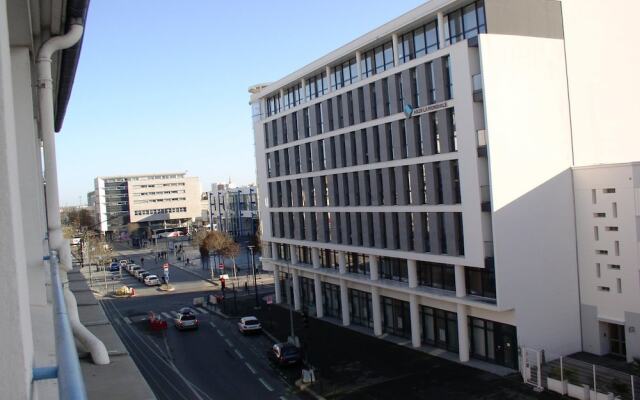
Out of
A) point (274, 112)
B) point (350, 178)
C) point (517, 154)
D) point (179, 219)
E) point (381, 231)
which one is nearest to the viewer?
point (517, 154)

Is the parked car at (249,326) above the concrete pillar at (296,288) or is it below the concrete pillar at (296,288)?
below

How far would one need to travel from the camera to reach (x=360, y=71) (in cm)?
3253

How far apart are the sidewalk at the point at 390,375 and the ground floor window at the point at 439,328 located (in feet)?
3.69

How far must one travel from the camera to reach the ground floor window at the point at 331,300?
38.5 metres

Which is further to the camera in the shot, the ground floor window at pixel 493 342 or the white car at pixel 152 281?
the white car at pixel 152 281

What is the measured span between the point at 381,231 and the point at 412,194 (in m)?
3.68

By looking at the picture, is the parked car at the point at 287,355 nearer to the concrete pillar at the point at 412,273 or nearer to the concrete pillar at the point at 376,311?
the concrete pillar at the point at 376,311

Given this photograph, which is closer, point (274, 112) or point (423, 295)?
point (423, 295)

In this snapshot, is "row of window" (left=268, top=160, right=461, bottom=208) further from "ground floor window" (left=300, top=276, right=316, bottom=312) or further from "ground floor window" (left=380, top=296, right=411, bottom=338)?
"ground floor window" (left=300, top=276, right=316, bottom=312)

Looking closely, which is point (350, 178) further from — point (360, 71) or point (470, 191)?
point (470, 191)

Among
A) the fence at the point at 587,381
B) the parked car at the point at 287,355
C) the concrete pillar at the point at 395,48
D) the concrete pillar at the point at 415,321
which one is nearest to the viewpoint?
the fence at the point at 587,381

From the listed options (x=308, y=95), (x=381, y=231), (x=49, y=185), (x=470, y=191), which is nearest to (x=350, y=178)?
(x=381, y=231)

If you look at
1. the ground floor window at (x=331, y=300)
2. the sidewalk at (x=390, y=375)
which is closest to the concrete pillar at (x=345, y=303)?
the ground floor window at (x=331, y=300)

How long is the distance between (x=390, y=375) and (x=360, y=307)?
10373 mm
